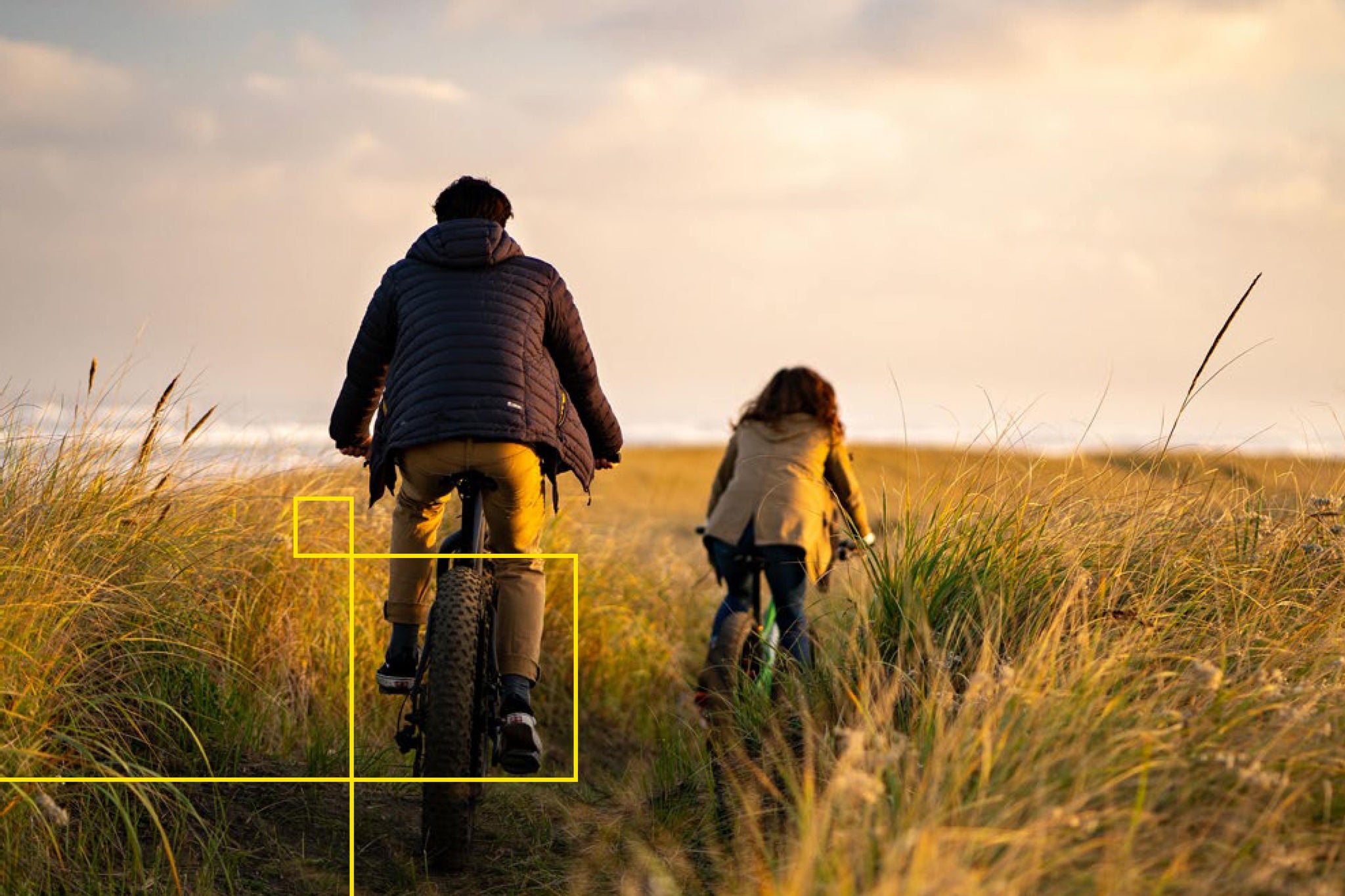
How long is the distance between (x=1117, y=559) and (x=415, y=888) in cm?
304

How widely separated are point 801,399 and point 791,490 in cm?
52

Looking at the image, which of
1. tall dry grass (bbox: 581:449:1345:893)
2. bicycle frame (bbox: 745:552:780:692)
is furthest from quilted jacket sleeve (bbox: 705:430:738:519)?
tall dry grass (bbox: 581:449:1345:893)

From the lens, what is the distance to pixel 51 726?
4770 mm

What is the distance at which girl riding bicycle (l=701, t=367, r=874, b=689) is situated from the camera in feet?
24.2

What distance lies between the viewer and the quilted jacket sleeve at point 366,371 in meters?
5.27

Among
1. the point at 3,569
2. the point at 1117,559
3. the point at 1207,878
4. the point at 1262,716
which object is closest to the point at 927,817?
the point at 1207,878

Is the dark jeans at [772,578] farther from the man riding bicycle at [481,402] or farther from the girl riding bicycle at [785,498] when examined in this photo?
the man riding bicycle at [481,402]

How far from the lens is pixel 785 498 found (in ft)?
24.2

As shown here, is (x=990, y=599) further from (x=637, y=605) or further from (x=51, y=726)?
(x=637, y=605)

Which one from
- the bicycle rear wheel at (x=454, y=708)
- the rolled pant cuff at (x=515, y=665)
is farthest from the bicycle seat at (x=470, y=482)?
the rolled pant cuff at (x=515, y=665)

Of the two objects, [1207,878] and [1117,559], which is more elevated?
[1117,559]

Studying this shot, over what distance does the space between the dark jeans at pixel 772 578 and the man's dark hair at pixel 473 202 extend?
2.78 m

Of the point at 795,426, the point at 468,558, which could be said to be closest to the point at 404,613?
the point at 468,558

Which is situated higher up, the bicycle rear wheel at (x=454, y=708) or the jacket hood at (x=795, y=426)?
the jacket hood at (x=795, y=426)
